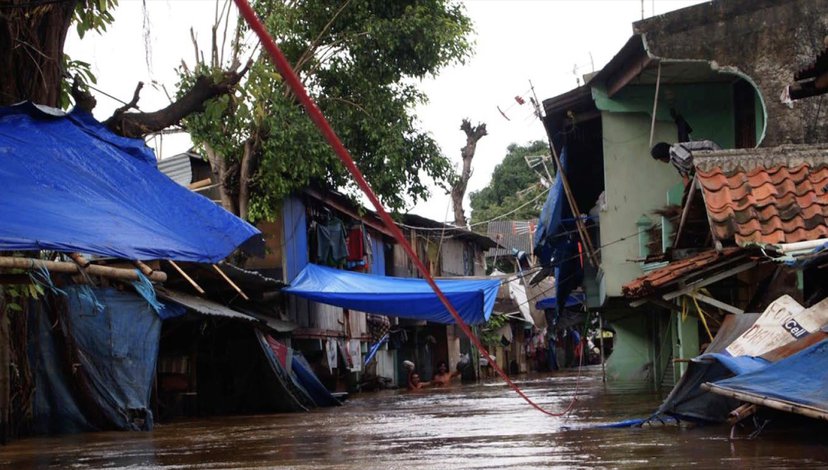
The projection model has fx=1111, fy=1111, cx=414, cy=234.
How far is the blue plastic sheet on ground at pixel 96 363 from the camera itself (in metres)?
13.2

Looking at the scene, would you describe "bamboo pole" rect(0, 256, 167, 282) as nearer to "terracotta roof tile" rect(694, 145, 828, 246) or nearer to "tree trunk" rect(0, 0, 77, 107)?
"tree trunk" rect(0, 0, 77, 107)

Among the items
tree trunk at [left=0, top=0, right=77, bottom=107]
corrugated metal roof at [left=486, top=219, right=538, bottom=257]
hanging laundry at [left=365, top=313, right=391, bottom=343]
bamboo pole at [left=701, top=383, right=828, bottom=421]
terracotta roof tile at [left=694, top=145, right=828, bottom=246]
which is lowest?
bamboo pole at [left=701, top=383, right=828, bottom=421]

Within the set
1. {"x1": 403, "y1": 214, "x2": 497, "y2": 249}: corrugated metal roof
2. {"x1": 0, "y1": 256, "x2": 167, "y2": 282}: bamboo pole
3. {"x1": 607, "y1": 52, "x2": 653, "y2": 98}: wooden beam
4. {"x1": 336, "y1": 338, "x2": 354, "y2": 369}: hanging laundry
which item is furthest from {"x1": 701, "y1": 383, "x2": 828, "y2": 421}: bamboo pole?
{"x1": 403, "y1": 214, "x2": 497, "y2": 249}: corrugated metal roof

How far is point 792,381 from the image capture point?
7816mm

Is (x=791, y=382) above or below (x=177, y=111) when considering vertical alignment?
below

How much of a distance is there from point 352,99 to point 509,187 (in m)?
30.7

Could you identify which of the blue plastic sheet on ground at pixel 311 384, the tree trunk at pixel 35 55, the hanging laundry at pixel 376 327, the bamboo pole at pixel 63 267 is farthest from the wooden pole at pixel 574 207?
the bamboo pole at pixel 63 267

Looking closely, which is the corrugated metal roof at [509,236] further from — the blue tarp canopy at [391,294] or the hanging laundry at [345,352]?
the blue tarp canopy at [391,294]

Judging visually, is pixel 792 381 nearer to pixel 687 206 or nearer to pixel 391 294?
pixel 687 206

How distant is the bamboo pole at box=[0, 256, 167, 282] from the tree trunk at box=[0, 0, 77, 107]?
238 cm

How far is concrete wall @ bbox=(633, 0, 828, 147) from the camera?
13602 mm

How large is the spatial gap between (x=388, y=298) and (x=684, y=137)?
7.54 metres

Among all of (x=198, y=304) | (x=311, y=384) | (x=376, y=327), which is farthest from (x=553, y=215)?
(x=376, y=327)

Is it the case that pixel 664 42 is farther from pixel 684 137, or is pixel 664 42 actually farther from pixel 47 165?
pixel 47 165
